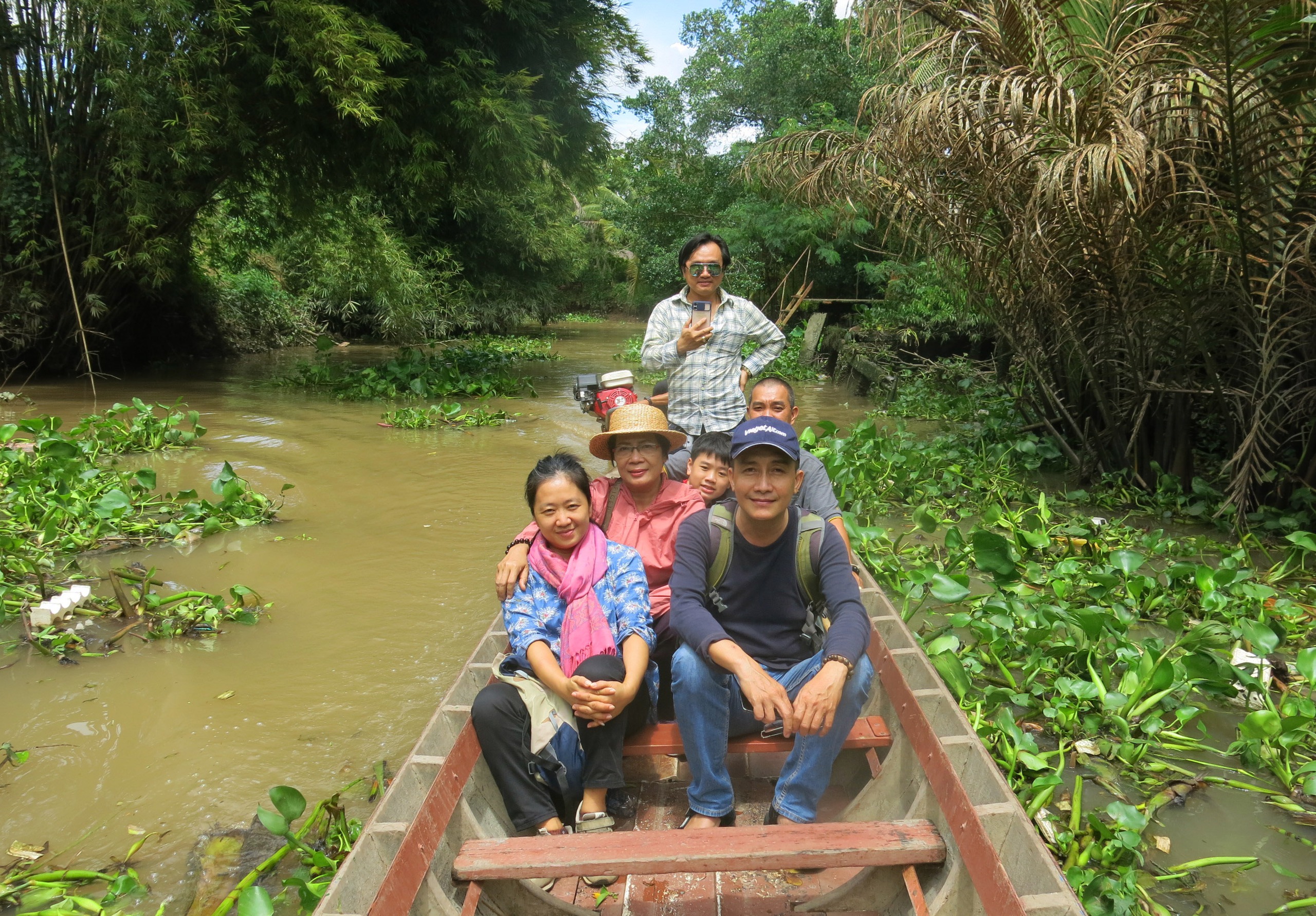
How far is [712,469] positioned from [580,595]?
878mm

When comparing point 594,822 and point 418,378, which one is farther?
point 418,378

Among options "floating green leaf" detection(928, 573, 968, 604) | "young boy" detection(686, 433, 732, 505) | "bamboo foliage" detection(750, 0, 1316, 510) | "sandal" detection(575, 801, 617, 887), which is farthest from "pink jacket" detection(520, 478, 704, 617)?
"bamboo foliage" detection(750, 0, 1316, 510)

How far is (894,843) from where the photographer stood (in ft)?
6.75

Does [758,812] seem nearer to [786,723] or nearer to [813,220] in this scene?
[786,723]

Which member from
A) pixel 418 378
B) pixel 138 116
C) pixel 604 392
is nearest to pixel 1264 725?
pixel 604 392

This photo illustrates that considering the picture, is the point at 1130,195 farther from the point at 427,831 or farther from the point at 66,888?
the point at 66,888

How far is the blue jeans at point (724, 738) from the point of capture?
7.77 feet

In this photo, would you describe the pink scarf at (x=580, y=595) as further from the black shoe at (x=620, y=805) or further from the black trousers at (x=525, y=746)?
the black shoe at (x=620, y=805)

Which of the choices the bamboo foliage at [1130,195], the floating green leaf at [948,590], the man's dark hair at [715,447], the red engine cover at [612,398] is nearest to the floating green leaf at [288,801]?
the man's dark hair at [715,447]

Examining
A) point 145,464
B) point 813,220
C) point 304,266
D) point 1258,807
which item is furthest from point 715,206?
point 1258,807

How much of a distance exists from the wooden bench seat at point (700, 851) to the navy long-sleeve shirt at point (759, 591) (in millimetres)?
483

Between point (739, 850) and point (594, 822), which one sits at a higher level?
point (739, 850)

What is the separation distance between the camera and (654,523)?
3.12 meters

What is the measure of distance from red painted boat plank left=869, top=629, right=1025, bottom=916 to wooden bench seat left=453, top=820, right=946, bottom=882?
3.8 inches
